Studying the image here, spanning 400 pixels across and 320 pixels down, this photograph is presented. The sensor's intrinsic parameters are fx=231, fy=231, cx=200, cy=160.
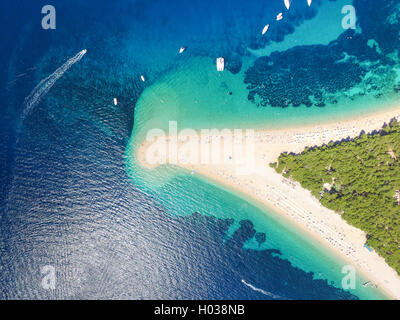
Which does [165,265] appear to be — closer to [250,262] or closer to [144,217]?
[144,217]

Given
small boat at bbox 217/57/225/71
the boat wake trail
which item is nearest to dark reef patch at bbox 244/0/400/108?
small boat at bbox 217/57/225/71

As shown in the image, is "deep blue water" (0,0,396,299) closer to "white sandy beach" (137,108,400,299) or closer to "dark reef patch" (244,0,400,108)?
"white sandy beach" (137,108,400,299)

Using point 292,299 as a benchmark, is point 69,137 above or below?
above

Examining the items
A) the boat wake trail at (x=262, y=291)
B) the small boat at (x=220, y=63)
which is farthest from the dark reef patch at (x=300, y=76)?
the boat wake trail at (x=262, y=291)

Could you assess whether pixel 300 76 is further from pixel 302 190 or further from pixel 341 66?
pixel 302 190
